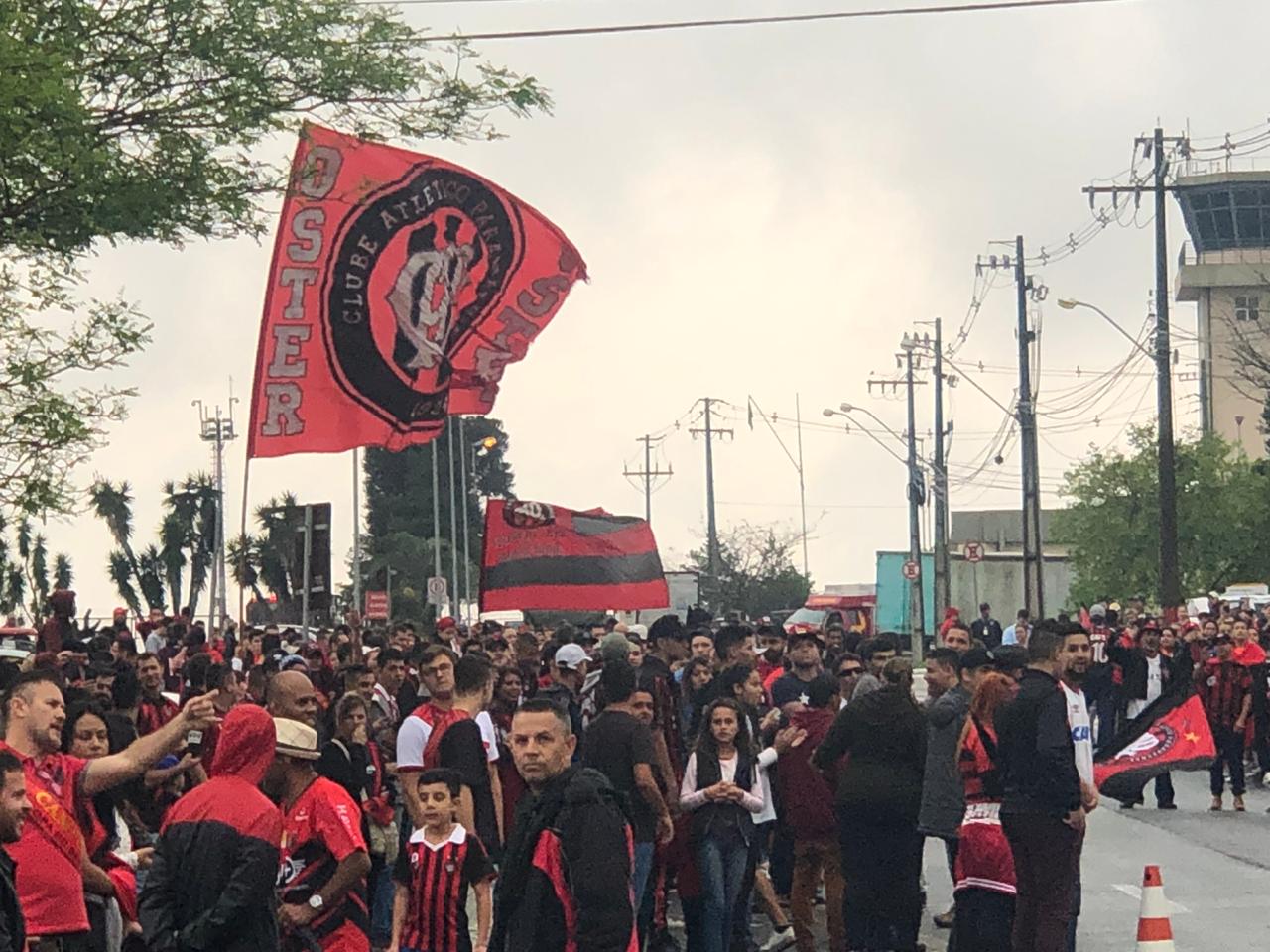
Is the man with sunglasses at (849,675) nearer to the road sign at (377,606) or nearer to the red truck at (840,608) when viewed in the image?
the road sign at (377,606)

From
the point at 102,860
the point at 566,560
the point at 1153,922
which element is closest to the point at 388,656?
the point at 1153,922

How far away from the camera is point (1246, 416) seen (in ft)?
393

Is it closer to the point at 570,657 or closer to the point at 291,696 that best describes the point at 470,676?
the point at 291,696

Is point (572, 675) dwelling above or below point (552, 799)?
above

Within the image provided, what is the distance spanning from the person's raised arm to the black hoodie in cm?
514

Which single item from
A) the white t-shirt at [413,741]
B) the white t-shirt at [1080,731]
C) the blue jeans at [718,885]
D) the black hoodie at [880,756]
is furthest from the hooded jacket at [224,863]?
the black hoodie at [880,756]

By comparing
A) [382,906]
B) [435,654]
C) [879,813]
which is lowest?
[382,906]

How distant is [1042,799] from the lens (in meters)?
10.3

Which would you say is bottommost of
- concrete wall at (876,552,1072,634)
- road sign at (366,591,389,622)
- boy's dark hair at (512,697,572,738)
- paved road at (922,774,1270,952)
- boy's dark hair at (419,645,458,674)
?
paved road at (922,774,1270,952)

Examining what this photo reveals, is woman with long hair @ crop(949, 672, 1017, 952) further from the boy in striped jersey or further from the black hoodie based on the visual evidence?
the boy in striped jersey

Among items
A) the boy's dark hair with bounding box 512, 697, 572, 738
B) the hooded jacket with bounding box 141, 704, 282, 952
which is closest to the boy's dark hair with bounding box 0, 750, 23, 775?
the hooded jacket with bounding box 141, 704, 282, 952

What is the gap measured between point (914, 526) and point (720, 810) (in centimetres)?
5481

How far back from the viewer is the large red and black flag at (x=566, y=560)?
21.9 m

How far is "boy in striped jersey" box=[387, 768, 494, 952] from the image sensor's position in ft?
29.5
